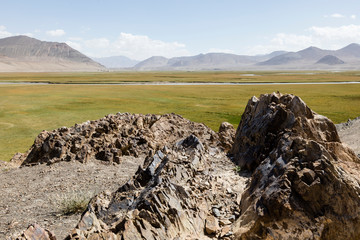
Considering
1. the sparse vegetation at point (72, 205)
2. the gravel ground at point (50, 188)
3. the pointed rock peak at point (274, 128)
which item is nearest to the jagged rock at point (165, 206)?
the sparse vegetation at point (72, 205)

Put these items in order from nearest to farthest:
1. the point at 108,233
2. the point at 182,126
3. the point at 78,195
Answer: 1. the point at 108,233
2. the point at 78,195
3. the point at 182,126

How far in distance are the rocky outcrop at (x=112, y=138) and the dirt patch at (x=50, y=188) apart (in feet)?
2.71

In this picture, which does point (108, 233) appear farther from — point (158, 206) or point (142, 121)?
point (142, 121)

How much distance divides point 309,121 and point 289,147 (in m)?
4.78

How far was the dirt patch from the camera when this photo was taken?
11252 mm

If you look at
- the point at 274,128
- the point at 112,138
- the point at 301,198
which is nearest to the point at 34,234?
the point at 301,198

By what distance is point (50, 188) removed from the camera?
48.1ft

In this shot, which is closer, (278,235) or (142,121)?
(278,235)

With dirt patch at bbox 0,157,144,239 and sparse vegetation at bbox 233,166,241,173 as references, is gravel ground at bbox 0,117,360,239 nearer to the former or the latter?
dirt patch at bbox 0,157,144,239

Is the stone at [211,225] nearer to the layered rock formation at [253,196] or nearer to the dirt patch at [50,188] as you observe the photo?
the layered rock formation at [253,196]

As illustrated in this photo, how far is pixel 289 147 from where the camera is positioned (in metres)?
9.47

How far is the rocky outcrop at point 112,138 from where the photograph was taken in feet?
61.3

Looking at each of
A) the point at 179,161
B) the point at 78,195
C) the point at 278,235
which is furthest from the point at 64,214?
the point at 278,235

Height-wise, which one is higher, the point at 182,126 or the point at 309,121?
the point at 309,121
